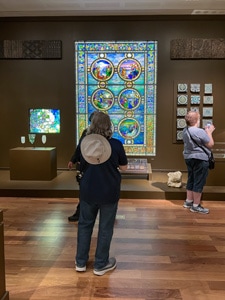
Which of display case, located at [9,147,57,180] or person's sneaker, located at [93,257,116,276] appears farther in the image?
display case, located at [9,147,57,180]

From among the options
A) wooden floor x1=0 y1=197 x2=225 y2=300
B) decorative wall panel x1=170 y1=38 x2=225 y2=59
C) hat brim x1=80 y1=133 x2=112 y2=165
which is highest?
decorative wall panel x1=170 y1=38 x2=225 y2=59

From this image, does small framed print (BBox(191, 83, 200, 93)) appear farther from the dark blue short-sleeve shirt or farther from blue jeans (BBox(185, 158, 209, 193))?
the dark blue short-sleeve shirt

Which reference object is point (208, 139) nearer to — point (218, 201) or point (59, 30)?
point (218, 201)

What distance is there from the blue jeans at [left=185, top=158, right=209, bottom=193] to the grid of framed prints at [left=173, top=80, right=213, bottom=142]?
2551mm

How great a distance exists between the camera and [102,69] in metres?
6.95

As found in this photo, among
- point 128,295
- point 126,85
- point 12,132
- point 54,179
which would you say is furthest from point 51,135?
point 128,295

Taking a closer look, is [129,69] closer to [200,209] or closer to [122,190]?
[122,190]

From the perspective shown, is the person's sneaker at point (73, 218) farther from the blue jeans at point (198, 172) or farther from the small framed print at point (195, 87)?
the small framed print at point (195, 87)

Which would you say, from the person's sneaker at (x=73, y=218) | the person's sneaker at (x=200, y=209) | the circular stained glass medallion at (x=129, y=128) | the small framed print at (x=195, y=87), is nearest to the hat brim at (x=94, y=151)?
the person's sneaker at (x=73, y=218)

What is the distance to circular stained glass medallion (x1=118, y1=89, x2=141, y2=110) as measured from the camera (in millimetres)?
6992

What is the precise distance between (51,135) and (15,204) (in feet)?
8.11

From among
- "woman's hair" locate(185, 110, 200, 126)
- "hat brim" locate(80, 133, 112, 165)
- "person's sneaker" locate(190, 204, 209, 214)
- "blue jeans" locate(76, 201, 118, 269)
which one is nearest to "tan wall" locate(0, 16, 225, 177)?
"person's sneaker" locate(190, 204, 209, 214)

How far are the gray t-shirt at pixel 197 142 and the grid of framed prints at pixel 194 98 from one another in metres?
2.58

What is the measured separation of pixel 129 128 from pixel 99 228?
4.53m
